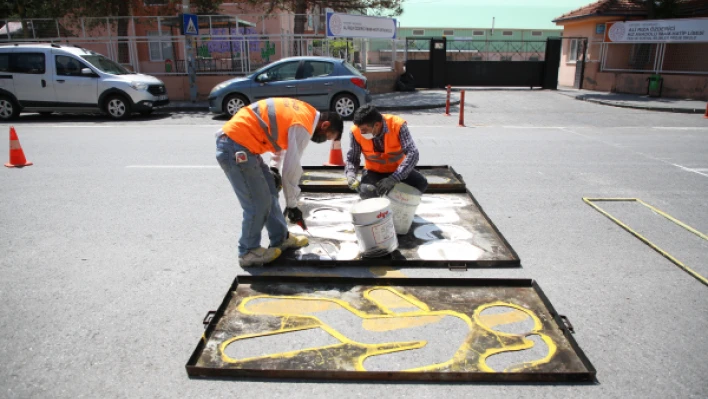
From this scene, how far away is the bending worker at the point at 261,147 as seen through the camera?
12.8 ft

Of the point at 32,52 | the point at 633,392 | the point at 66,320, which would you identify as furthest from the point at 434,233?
the point at 32,52

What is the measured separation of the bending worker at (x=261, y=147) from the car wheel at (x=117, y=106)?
11.0 metres

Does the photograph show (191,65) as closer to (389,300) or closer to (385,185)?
(385,185)

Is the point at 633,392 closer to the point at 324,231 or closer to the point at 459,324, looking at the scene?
the point at 459,324

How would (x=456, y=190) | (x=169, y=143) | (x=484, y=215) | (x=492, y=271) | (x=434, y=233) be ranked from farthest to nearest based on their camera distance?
(x=169, y=143)
(x=456, y=190)
(x=484, y=215)
(x=434, y=233)
(x=492, y=271)

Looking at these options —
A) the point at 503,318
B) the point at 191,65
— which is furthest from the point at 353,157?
the point at 191,65

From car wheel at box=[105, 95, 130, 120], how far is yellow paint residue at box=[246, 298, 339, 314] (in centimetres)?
1178

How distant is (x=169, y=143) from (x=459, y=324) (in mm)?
8144

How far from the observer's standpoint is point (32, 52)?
1334 centimetres

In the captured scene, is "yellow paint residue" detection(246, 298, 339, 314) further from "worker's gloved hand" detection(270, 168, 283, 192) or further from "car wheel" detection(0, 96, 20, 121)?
"car wheel" detection(0, 96, 20, 121)

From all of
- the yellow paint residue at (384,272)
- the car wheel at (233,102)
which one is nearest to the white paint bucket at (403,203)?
the yellow paint residue at (384,272)

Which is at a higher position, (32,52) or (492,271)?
(32,52)

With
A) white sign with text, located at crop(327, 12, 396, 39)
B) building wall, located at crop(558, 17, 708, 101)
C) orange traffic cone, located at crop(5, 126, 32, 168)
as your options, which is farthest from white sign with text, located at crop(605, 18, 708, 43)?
orange traffic cone, located at crop(5, 126, 32, 168)

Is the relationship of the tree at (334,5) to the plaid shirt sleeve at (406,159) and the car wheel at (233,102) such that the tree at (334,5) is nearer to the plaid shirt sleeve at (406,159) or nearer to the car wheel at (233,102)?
the car wheel at (233,102)
